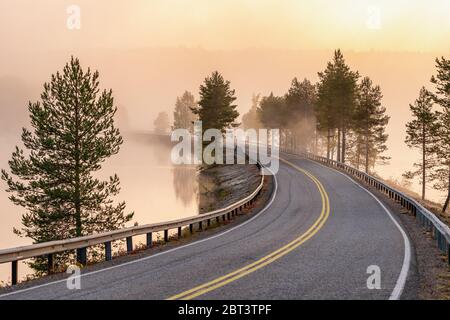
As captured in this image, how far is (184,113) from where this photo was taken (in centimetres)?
14725

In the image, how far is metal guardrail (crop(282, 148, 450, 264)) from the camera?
45.4ft

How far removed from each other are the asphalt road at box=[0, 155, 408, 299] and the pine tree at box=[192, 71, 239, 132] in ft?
130

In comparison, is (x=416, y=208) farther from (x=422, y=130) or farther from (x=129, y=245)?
(x=422, y=130)

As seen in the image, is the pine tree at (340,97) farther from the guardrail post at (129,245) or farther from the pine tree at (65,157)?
the guardrail post at (129,245)

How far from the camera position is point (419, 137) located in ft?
173

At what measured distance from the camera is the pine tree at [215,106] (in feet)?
198

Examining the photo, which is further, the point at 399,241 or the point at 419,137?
the point at 419,137

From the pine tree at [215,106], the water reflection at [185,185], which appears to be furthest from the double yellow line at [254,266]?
the pine tree at [215,106]

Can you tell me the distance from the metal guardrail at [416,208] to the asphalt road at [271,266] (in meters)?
1.29

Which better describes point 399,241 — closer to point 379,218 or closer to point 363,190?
point 379,218

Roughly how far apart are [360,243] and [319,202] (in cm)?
1189

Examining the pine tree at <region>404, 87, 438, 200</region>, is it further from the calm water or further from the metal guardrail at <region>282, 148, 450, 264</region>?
the calm water
